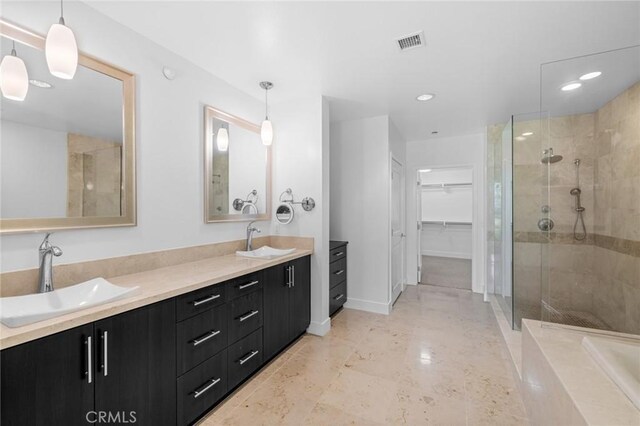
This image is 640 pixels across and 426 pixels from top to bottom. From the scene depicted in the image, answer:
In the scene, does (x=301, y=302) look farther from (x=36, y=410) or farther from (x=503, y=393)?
(x=36, y=410)

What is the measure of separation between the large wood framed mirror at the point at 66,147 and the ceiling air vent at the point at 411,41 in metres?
1.88

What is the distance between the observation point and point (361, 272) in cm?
369

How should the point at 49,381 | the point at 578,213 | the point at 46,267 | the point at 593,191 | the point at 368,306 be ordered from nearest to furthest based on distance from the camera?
the point at 49,381
the point at 46,267
the point at 593,191
the point at 578,213
the point at 368,306

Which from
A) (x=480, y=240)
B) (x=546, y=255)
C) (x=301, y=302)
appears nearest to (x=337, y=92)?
(x=301, y=302)

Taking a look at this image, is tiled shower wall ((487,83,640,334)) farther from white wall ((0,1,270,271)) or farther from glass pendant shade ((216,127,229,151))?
white wall ((0,1,270,271))

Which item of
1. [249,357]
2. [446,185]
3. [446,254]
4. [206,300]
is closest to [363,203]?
[249,357]

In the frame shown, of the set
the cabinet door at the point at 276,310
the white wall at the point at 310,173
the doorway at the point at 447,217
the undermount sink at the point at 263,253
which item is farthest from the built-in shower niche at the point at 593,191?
the doorway at the point at 447,217

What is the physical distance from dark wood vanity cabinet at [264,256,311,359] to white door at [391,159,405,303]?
1522 mm

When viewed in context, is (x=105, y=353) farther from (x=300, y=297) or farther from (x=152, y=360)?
(x=300, y=297)

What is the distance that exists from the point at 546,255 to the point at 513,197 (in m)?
0.72

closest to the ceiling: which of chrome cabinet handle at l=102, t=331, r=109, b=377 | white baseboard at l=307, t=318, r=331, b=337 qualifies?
chrome cabinet handle at l=102, t=331, r=109, b=377

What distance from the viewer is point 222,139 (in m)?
2.58

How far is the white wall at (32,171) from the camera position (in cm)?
133

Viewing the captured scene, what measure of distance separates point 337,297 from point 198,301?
2.12 m
